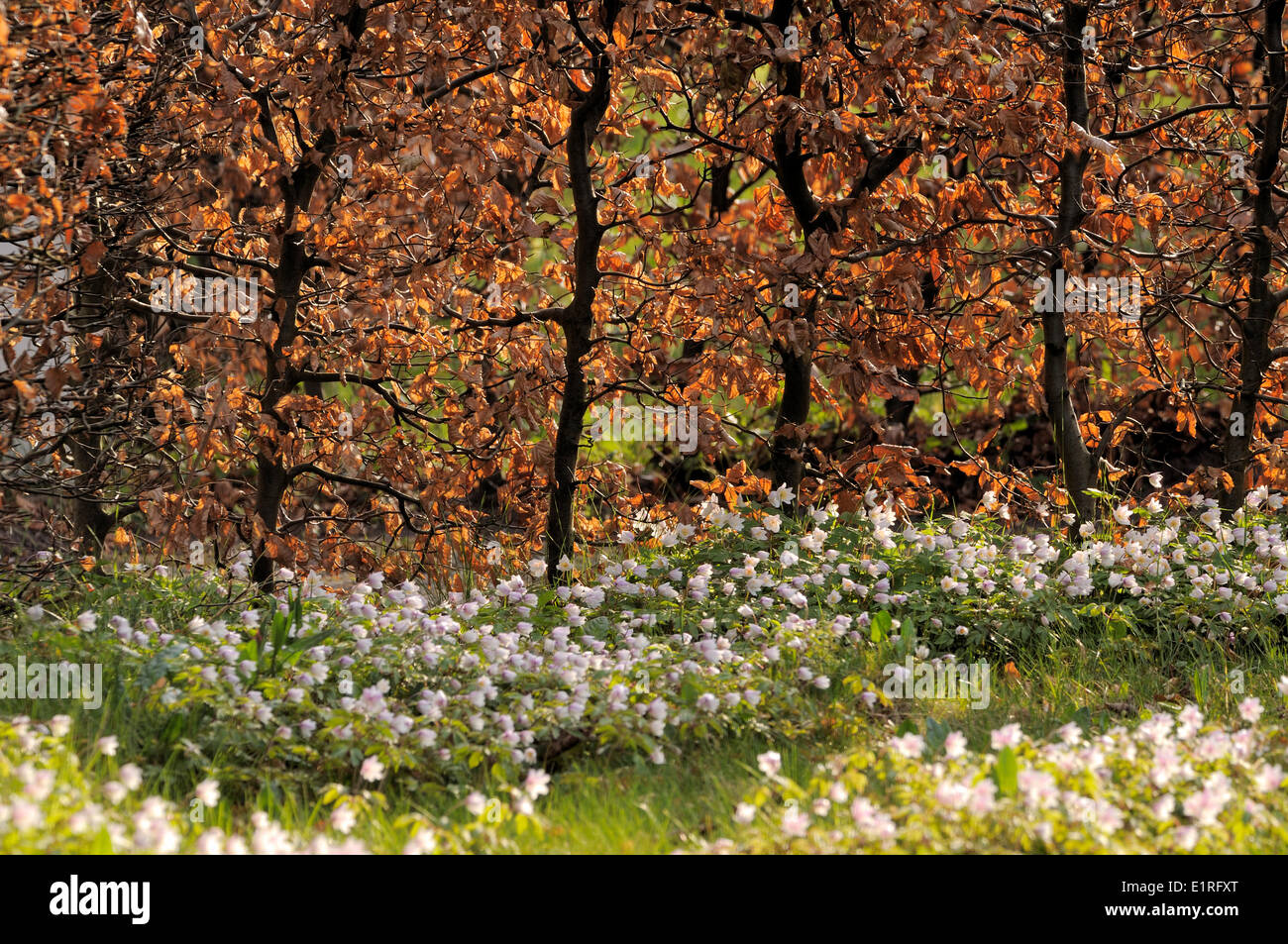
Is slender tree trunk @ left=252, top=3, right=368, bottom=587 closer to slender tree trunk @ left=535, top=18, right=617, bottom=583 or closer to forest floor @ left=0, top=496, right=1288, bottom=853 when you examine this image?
forest floor @ left=0, top=496, right=1288, bottom=853

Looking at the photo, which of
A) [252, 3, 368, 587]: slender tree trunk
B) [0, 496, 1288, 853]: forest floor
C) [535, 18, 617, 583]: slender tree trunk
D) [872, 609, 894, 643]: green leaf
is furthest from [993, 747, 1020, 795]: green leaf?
[252, 3, 368, 587]: slender tree trunk

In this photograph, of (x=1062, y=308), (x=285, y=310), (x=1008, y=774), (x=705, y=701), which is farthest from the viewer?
(x=1062, y=308)

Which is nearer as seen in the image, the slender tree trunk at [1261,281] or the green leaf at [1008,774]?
the green leaf at [1008,774]

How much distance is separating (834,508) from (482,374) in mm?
1780

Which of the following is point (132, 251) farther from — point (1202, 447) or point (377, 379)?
point (1202, 447)

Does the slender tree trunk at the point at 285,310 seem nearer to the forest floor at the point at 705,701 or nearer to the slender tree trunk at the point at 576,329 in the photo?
the forest floor at the point at 705,701

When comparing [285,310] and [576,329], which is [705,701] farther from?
[285,310]

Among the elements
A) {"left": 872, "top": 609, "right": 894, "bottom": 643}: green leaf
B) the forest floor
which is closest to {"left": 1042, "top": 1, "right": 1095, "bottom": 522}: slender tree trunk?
the forest floor

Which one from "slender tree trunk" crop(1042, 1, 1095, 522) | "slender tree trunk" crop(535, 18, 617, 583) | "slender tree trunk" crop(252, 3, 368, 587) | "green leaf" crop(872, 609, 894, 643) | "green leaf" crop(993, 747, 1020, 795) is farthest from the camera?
"slender tree trunk" crop(1042, 1, 1095, 522)

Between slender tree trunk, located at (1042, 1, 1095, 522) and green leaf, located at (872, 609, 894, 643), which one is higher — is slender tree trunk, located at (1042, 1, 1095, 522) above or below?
above

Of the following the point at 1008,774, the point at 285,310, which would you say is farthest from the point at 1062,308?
the point at 285,310

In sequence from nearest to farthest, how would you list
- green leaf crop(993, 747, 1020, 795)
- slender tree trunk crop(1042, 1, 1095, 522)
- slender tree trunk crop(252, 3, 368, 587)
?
green leaf crop(993, 747, 1020, 795) → slender tree trunk crop(252, 3, 368, 587) → slender tree trunk crop(1042, 1, 1095, 522)

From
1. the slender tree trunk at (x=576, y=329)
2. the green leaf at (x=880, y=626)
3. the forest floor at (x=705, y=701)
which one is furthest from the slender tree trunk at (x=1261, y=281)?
the slender tree trunk at (x=576, y=329)

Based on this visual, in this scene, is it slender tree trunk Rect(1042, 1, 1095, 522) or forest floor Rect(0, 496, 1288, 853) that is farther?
slender tree trunk Rect(1042, 1, 1095, 522)
